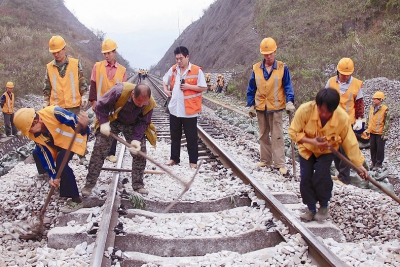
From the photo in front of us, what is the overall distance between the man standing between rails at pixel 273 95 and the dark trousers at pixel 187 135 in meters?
0.98

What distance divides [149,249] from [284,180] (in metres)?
2.46

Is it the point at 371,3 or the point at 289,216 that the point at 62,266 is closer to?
the point at 289,216

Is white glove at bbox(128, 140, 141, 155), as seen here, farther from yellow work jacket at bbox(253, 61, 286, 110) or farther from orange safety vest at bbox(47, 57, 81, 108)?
yellow work jacket at bbox(253, 61, 286, 110)

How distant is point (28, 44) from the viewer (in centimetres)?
2997

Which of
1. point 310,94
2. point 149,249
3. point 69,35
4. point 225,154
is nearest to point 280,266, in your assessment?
point 149,249

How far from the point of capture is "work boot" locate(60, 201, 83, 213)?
412cm

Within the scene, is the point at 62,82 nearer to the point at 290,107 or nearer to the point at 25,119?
the point at 25,119

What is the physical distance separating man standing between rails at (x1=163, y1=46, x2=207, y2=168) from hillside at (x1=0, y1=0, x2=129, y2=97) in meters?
11.2

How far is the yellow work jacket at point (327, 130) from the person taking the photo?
11.9ft

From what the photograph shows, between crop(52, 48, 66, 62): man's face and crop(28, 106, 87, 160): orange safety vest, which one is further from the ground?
crop(52, 48, 66, 62): man's face

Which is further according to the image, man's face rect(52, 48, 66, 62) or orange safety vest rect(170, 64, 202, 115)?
orange safety vest rect(170, 64, 202, 115)

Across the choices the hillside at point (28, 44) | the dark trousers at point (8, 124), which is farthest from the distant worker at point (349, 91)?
the hillside at point (28, 44)

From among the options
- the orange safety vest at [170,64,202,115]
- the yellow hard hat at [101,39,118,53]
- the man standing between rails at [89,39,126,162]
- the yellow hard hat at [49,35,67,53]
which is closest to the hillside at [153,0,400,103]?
the orange safety vest at [170,64,202,115]

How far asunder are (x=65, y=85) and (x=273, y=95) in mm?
2915
